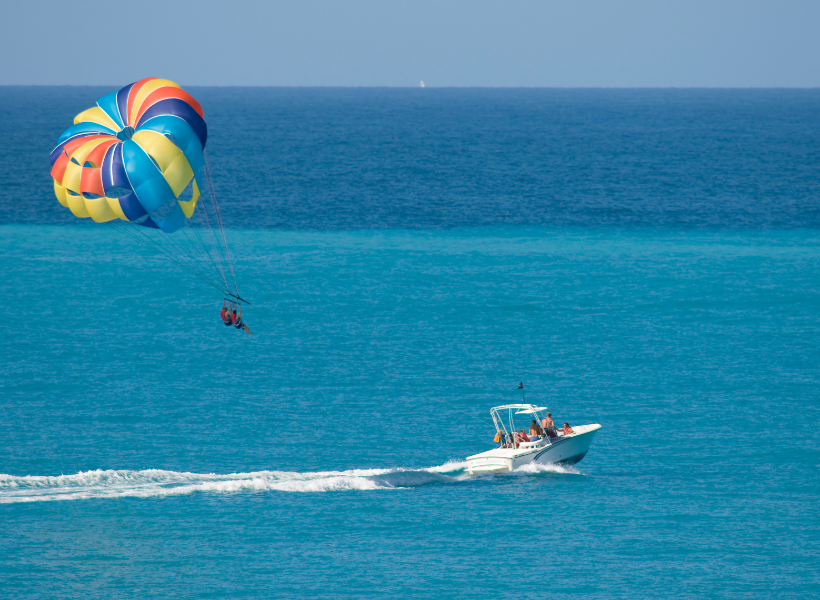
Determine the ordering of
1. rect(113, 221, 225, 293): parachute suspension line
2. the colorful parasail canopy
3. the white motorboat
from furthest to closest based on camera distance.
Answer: rect(113, 221, 225, 293): parachute suspension line, the white motorboat, the colorful parasail canopy

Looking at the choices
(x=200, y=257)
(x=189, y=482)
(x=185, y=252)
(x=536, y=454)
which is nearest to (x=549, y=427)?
(x=536, y=454)

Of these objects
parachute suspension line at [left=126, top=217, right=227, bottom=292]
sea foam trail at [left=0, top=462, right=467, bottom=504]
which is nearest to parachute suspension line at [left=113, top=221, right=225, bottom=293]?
parachute suspension line at [left=126, top=217, right=227, bottom=292]

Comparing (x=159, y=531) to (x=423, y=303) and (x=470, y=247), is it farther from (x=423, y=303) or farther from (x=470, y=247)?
(x=470, y=247)

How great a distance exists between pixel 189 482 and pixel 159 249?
41.5 m

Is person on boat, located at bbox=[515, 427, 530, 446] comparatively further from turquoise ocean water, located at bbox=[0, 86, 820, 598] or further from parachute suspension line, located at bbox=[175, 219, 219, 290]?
parachute suspension line, located at bbox=[175, 219, 219, 290]

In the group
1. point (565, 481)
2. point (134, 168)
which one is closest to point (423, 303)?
point (565, 481)

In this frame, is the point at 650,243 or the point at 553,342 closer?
the point at 553,342

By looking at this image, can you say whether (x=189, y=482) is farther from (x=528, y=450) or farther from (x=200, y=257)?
(x=200, y=257)

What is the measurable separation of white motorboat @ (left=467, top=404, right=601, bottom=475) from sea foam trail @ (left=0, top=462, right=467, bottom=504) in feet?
3.85

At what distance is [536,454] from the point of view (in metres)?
34.7

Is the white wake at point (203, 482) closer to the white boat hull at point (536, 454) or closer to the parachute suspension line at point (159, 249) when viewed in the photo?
the white boat hull at point (536, 454)

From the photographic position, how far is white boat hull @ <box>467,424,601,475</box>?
3438 centimetres

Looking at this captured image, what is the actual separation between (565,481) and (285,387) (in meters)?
15.0

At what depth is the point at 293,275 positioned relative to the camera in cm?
6316
